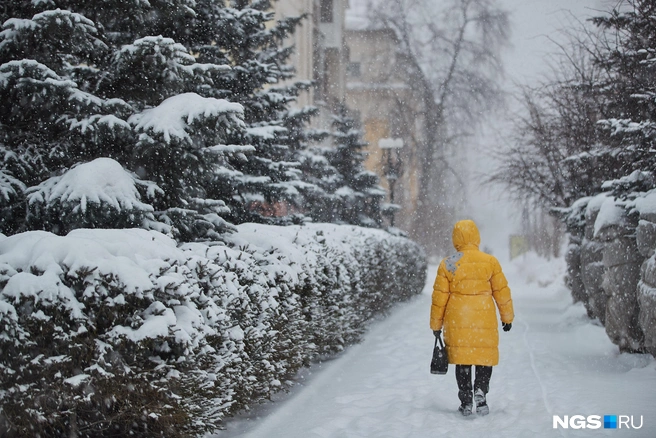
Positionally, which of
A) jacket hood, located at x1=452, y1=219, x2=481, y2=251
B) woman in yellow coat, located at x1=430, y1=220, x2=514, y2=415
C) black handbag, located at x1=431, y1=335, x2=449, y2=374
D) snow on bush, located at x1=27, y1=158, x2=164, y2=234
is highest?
snow on bush, located at x1=27, y1=158, x2=164, y2=234

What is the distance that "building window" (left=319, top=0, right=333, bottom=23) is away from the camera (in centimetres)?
3155

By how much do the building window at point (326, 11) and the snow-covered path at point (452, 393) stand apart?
79.3 ft

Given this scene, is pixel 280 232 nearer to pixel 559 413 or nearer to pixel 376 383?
pixel 376 383

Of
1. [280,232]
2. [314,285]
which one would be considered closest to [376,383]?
[314,285]

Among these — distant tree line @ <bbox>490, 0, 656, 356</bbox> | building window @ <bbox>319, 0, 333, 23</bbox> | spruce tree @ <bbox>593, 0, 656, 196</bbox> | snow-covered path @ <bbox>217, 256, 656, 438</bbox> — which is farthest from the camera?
building window @ <bbox>319, 0, 333, 23</bbox>

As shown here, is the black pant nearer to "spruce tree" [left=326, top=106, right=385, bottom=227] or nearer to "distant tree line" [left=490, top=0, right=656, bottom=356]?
"distant tree line" [left=490, top=0, right=656, bottom=356]

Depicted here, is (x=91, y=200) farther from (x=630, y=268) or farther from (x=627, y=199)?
(x=627, y=199)

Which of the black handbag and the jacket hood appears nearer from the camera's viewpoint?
the black handbag

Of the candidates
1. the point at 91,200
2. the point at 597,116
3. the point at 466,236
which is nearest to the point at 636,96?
the point at 466,236

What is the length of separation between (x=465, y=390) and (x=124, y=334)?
317 cm

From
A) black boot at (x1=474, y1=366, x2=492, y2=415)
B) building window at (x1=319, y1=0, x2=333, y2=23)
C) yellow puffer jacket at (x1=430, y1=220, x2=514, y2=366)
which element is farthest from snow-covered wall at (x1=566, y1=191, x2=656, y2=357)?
building window at (x1=319, y1=0, x2=333, y2=23)

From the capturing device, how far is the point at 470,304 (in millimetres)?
5484

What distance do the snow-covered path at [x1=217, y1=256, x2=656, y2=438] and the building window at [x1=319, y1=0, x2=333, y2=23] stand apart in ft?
79.3

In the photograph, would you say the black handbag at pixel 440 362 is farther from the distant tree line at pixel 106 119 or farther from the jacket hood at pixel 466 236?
the distant tree line at pixel 106 119
